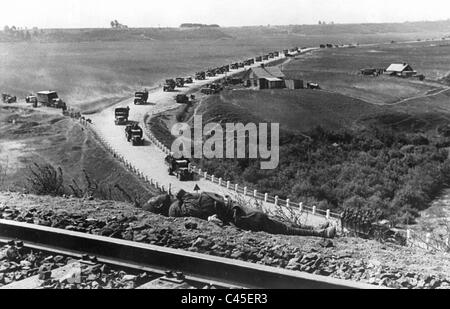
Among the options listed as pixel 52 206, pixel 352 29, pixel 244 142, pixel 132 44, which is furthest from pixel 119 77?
pixel 352 29

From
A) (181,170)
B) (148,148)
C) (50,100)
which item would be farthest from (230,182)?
(50,100)

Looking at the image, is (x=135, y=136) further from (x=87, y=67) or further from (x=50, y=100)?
(x=87, y=67)

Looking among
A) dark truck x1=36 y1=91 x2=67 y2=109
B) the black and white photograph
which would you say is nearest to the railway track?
the black and white photograph

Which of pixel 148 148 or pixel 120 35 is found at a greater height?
pixel 120 35

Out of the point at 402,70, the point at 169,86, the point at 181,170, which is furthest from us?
the point at 402,70

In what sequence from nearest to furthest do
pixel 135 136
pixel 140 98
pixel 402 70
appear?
pixel 135 136 → pixel 140 98 → pixel 402 70
